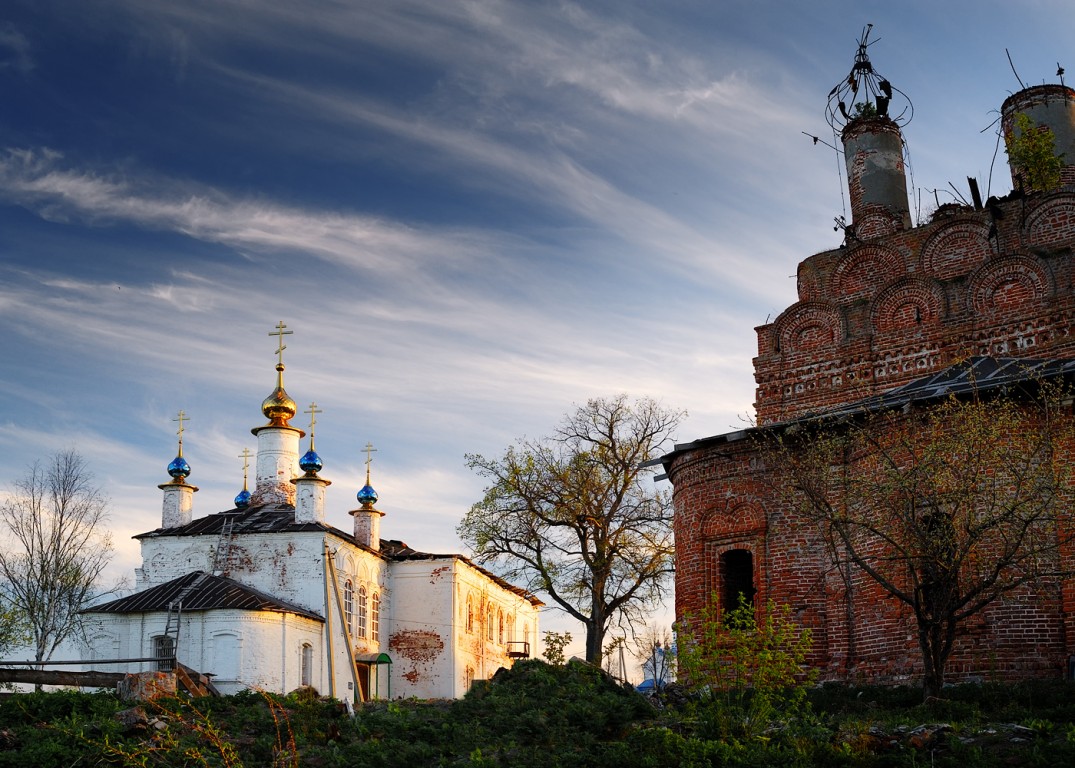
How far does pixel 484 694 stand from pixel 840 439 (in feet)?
17.9

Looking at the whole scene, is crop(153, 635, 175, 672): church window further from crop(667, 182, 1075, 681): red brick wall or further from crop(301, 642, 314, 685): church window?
crop(667, 182, 1075, 681): red brick wall

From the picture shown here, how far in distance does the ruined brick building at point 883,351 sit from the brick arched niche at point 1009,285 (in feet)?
0.08

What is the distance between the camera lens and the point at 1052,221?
63.6ft

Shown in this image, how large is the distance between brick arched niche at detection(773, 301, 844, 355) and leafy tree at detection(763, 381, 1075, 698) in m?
5.48

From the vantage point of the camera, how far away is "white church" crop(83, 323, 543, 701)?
77.5 ft

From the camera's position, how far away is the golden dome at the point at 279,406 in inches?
1162

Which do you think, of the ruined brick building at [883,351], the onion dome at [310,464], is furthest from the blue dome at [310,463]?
the ruined brick building at [883,351]

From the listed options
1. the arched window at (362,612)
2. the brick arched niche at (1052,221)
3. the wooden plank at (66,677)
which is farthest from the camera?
the arched window at (362,612)

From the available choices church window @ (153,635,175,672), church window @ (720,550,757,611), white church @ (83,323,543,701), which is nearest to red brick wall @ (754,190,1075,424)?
church window @ (720,550,757,611)

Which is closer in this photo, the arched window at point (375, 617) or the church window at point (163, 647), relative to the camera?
the church window at point (163, 647)

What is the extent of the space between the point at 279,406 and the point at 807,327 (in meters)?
14.6

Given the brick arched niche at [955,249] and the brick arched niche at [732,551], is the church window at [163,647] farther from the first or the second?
the brick arched niche at [955,249]

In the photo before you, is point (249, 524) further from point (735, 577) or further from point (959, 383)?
point (959, 383)

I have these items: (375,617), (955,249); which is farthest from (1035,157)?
(375,617)
